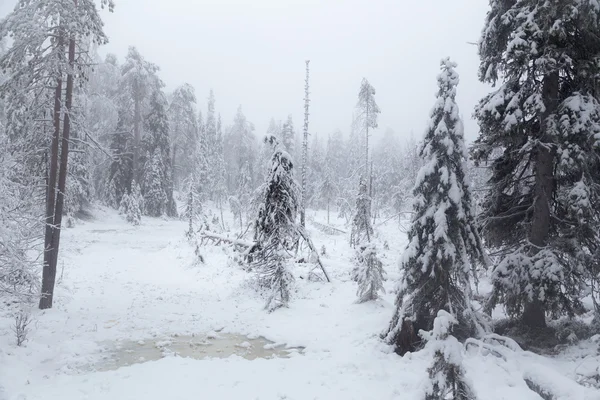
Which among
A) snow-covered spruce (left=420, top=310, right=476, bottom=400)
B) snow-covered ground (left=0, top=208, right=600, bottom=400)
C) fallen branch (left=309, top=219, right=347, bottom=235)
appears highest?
snow-covered spruce (left=420, top=310, right=476, bottom=400)

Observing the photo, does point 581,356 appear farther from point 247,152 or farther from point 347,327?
point 247,152

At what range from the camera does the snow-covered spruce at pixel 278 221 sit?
1345 cm

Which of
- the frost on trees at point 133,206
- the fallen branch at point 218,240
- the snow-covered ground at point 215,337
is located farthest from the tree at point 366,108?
the frost on trees at point 133,206

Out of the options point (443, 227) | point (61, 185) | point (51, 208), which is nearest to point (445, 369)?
point (443, 227)

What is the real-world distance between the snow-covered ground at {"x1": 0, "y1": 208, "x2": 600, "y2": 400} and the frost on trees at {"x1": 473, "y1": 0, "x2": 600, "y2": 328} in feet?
5.67

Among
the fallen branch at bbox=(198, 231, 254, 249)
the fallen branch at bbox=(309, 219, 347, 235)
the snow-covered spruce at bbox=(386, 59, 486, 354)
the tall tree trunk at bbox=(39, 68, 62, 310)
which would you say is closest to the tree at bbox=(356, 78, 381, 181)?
the fallen branch at bbox=(309, 219, 347, 235)

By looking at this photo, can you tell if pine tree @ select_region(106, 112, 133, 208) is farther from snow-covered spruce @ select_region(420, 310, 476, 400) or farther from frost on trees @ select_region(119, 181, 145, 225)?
snow-covered spruce @ select_region(420, 310, 476, 400)

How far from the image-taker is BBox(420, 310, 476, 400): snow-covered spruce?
3701 millimetres

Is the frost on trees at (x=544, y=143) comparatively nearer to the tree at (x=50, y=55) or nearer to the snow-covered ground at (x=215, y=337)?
the snow-covered ground at (x=215, y=337)

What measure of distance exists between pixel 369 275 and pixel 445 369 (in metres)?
8.72

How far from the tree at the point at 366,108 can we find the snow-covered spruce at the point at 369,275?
71.7 ft

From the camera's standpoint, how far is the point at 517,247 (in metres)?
9.16

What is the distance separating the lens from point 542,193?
8625 mm

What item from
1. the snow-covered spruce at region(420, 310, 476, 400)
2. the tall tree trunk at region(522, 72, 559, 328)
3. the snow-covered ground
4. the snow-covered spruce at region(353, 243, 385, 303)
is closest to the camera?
the snow-covered spruce at region(420, 310, 476, 400)
